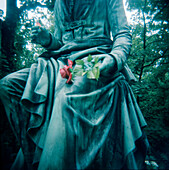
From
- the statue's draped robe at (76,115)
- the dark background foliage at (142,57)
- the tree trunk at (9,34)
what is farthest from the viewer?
the tree trunk at (9,34)

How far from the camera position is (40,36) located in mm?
1818

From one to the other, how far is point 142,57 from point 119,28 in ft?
8.89

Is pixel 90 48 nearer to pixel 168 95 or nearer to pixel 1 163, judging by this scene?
pixel 1 163

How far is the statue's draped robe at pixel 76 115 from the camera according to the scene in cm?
121

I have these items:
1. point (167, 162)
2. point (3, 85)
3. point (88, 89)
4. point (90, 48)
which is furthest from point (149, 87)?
point (3, 85)

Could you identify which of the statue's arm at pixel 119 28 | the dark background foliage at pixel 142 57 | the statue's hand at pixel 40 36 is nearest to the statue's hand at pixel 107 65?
the statue's arm at pixel 119 28

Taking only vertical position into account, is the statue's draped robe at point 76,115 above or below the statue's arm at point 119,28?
below

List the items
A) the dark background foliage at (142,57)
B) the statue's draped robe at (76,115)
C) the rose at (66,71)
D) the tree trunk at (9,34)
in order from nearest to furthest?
the statue's draped robe at (76,115), the rose at (66,71), the dark background foliage at (142,57), the tree trunk at (9,34)

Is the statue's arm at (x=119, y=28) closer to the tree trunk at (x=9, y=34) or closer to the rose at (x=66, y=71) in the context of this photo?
the rose at (x=66, y=71)

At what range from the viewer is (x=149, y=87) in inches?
159

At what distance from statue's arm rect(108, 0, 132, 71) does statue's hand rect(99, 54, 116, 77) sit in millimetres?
192

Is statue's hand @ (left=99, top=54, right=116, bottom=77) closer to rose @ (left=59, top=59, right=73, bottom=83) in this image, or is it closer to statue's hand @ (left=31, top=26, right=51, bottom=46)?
rose @ (left=59, top=59, right=73, bottom=83)

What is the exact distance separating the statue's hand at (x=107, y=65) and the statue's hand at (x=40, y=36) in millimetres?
806

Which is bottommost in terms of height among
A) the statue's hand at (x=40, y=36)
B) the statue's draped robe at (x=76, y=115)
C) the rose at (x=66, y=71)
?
the statue's draped robe at (x=76, y=115)
